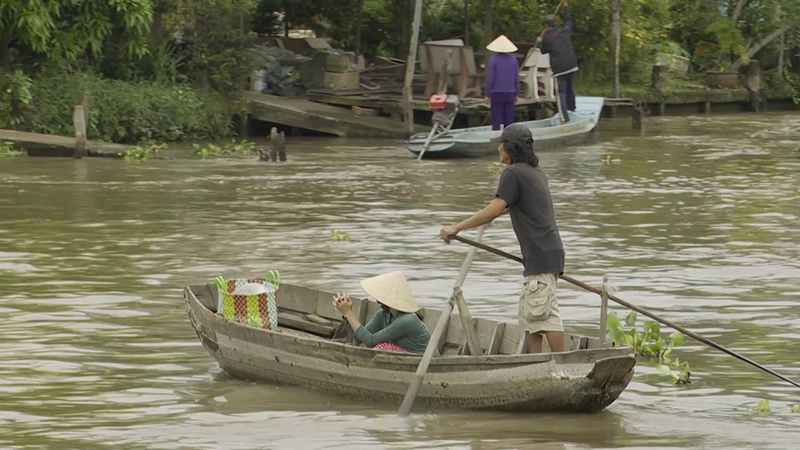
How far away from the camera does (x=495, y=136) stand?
23656 mm

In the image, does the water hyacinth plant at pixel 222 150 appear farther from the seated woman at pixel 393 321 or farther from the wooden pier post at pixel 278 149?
the seated woman at pixel 393 321

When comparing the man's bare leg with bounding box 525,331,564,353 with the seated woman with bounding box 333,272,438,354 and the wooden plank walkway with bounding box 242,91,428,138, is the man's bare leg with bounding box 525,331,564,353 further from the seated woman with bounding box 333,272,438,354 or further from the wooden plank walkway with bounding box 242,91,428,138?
the wooden plank walkway with bounding box 242,91,428,138

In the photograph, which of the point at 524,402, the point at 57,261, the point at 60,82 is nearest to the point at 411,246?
the point at 57,261

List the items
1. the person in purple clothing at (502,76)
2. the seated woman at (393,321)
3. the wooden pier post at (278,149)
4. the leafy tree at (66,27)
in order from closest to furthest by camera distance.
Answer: the seated woman at (393,321) → the wooden pier post at (278,149) → the person in purple clothing at (502,76) → the leafy tree at (66,27)

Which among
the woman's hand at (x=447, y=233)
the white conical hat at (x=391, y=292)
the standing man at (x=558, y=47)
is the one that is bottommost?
the white conical hat at (x=391, y=292)

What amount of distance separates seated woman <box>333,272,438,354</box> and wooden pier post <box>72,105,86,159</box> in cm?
1386

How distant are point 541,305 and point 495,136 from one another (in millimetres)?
15458

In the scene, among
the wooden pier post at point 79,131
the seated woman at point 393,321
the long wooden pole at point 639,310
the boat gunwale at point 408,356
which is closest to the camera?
the boat gunwale at point 408,356

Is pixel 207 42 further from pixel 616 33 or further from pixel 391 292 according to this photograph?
pixel 391 292

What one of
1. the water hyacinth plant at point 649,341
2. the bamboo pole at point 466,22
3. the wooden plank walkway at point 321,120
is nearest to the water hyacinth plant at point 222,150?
the wooden plank walkway at point 321,120

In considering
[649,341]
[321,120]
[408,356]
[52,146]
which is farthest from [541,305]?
[321,120]

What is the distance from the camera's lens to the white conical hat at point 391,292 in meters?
8.65

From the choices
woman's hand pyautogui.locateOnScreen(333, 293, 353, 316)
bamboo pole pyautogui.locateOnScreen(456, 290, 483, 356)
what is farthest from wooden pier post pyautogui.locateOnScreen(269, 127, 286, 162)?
bamboo pole pyautogui.locateOnScreen(456, 290, 483, 356)

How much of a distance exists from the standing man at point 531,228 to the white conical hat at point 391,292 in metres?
0.50
